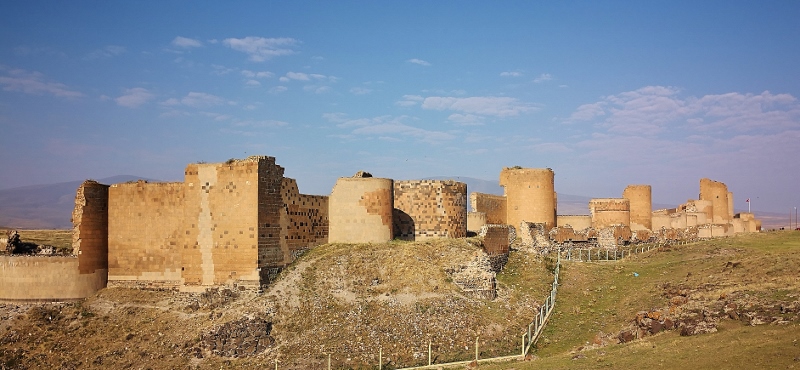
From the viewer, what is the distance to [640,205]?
169 ft

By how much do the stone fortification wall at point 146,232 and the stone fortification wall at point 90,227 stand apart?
28cm

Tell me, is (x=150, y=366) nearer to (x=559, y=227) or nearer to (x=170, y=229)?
(x=170, y=229)

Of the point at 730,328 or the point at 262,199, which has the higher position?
the point at 262,199

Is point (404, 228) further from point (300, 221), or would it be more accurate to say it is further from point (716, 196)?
point (716, 196)

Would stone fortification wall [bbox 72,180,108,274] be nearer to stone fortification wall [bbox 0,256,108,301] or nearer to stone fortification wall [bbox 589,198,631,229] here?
stone fortification wall [bbox 0,256,108,301]

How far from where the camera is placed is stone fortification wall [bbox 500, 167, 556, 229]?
4441cm

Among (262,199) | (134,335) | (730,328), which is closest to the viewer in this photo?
(730,328)

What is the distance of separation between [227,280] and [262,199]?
3.61 m

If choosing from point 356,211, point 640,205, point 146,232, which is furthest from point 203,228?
point 640,205

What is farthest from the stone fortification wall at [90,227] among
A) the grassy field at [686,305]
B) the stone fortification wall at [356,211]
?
the grassy field at [686,305]

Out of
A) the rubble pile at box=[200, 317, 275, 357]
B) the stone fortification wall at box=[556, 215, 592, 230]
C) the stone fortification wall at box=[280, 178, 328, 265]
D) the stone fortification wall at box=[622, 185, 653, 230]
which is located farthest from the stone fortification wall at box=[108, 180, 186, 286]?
the stone fortification wall at box=[622, 185, 653, 230]

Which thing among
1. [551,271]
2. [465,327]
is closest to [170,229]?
[465,327]

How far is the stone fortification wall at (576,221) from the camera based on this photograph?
48.0 meters

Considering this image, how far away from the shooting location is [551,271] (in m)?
33.0
